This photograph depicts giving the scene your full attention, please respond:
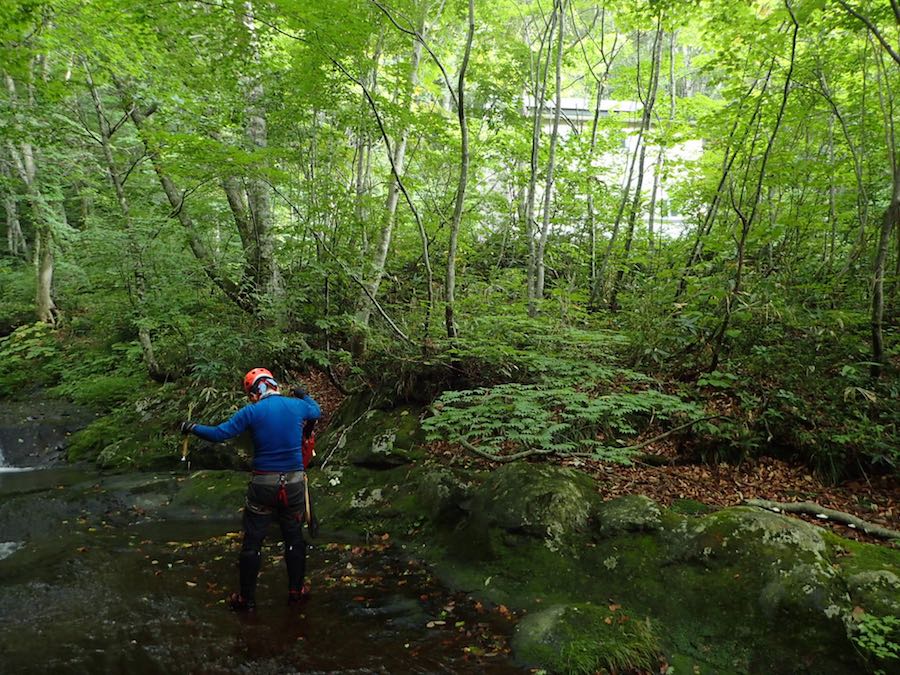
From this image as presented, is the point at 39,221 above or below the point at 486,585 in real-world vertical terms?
above

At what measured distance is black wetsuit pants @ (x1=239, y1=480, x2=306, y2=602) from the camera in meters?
4.38

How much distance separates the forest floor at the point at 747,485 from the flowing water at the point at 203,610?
2244 mm

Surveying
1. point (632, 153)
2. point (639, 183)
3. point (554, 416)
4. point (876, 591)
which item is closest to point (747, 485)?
point (876, 591)

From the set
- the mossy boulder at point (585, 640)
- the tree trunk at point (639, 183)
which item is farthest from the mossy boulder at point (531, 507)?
the tree trunk at point (639, 183)

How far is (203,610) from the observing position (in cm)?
442

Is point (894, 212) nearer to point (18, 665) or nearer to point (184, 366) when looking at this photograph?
point (18, 665)

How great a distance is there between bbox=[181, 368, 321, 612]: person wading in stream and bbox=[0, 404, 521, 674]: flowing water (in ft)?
1.03

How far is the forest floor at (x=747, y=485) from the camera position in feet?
16.3

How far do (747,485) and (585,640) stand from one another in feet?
10.2

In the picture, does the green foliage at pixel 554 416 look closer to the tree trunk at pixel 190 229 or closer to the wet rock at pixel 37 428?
the tree trunk at pixel 190 229

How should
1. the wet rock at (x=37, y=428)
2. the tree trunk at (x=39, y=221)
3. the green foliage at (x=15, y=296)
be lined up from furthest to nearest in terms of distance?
the green foliage at (x=15, y=296), the tree trunk at (x=39, y=221), the wet rock at (x=37, y=428)

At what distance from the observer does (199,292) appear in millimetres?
10258

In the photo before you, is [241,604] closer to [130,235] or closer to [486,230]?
[130,235]

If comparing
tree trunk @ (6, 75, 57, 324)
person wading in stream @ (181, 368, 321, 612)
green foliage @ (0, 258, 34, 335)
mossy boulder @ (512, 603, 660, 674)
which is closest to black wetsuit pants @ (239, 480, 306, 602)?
person wading in stream @ (181, 368, 321, 612)
